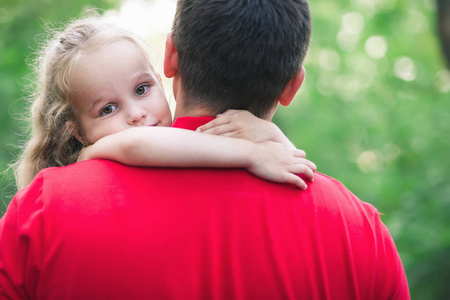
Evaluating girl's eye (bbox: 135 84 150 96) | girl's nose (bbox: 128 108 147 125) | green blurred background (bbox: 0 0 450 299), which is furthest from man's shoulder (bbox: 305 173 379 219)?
green blurred background (bbox: 0 0 450 299)

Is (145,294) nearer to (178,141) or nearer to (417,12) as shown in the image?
(178,141)

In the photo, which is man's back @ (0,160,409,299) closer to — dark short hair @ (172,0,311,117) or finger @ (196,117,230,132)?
finger @ (196,117,230,132)

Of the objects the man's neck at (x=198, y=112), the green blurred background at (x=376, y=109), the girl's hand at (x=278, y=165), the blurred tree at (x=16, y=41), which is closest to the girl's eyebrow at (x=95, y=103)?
the man's neck at (x=198, y=112)

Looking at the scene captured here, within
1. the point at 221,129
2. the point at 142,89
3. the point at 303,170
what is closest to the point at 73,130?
the point at 142,89

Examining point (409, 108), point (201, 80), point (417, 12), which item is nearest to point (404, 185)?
point (409, 108)

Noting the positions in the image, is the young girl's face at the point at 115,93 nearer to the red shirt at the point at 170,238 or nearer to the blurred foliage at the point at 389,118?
the red shirt at the point at 170,238

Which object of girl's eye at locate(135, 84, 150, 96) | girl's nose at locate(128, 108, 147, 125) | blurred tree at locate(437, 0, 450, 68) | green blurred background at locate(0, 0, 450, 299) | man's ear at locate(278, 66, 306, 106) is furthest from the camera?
blurred tree at locate(437, 0, 450, 68)

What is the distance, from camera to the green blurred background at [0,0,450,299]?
7.27 m

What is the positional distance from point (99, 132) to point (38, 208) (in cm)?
86

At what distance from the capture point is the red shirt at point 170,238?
5.70 ft

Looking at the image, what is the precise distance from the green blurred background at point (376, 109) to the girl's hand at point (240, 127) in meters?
2.10

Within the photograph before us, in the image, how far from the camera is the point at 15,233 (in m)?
1.80

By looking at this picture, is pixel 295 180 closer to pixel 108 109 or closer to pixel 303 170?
pixel 303 170

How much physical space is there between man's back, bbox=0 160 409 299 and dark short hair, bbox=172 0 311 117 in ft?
1.02
